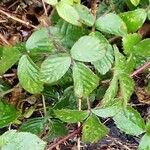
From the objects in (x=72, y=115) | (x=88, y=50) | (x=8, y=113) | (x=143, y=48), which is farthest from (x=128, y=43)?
(x=8, y=113)

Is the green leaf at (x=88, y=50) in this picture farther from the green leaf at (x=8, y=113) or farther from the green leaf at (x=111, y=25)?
the green leaf at (x=8, y=113)

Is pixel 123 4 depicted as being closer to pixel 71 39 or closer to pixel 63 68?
pixel 71 39

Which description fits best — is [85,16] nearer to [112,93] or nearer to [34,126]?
[112,93]

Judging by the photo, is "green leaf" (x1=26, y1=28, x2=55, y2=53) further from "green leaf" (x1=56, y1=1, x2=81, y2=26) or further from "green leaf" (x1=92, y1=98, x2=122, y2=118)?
"green leaf" (x1=92, y1=98, x2=122, y2=118)

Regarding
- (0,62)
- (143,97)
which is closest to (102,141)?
(143,97)

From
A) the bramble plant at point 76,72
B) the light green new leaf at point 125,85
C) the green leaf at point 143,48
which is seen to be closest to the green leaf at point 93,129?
the bramble plant at point 76,72
